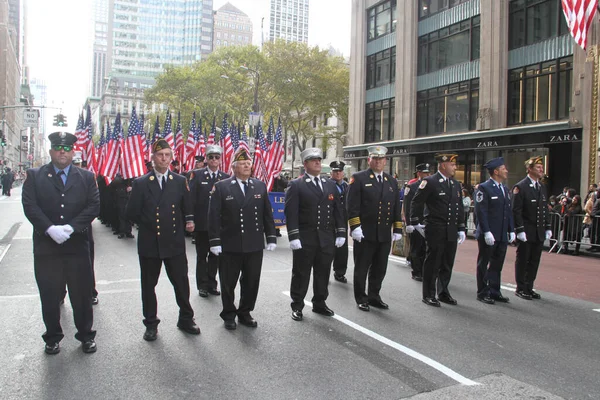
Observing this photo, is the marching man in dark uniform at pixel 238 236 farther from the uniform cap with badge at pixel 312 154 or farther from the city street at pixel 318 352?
the uniform cap with badge at pixel 312 154

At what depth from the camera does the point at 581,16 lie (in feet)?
46.4

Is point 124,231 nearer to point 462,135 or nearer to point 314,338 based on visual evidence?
point 314,338

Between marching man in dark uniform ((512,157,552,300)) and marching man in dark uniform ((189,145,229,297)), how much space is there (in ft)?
15.1

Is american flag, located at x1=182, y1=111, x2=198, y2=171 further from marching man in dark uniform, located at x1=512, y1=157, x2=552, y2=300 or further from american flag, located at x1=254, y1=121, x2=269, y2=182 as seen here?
marching man in dark uniform, located at x1=512, y1=157, x2=552, y2=300

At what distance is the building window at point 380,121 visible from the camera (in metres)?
33.6

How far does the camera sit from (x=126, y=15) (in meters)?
176

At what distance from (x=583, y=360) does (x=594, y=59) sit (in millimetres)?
18180

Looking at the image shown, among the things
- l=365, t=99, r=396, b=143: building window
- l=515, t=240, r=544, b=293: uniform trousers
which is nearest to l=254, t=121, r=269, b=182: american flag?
l=515, t=240, r=544, b=293: uniform trousers

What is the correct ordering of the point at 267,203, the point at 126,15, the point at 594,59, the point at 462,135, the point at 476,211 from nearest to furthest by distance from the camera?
the point at 267,203 → the point at 476,211 → the point at 594,59 → the point at 462,135 → the point at 126,15

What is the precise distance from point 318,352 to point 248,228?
1.66m

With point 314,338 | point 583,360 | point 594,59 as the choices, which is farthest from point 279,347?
point 594,59

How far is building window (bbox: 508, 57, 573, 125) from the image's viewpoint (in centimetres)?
2250

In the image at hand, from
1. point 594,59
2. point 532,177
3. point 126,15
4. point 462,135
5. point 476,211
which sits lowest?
point 476,211

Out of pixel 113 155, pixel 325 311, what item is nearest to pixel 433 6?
pixel 113 155
